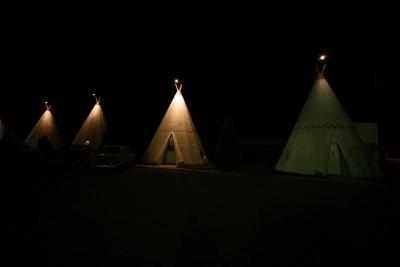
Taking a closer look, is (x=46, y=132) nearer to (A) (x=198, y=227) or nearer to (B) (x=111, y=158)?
(B) (x=111, y=158)

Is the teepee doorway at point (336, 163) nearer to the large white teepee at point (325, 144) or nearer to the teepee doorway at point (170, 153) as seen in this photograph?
the large white teepee at point (325, 144)

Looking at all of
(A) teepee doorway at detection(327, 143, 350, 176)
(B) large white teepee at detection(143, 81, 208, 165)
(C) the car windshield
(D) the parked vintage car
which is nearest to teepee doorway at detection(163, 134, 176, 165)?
(B) large white teepee at detection(143, 81, 208, 165)

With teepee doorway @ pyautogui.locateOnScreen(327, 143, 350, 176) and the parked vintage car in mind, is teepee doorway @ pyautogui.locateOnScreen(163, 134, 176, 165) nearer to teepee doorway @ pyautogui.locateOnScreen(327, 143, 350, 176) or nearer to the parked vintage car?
the parked vintage car

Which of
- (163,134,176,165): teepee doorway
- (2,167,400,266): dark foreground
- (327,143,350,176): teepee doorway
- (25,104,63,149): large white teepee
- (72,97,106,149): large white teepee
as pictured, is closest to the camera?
(2,167,400,266): dark foreground

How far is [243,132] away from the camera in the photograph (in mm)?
43781

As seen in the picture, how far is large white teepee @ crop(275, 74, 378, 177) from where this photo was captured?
13.6 meters

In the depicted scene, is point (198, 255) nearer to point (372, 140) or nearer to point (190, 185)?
point (190, 185)

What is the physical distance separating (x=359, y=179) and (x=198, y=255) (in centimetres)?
A: 1096

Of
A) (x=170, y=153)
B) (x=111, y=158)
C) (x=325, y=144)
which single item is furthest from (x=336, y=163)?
(x=111, y=158)

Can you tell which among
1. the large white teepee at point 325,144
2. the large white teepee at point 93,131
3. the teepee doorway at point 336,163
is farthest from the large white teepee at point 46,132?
the teepee doorway at point 336,163

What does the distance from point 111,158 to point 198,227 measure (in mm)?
11164

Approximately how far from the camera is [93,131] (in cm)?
2598

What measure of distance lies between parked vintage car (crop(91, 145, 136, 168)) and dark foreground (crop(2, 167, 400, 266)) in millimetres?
5989

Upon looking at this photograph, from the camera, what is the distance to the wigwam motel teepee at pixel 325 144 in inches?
535
